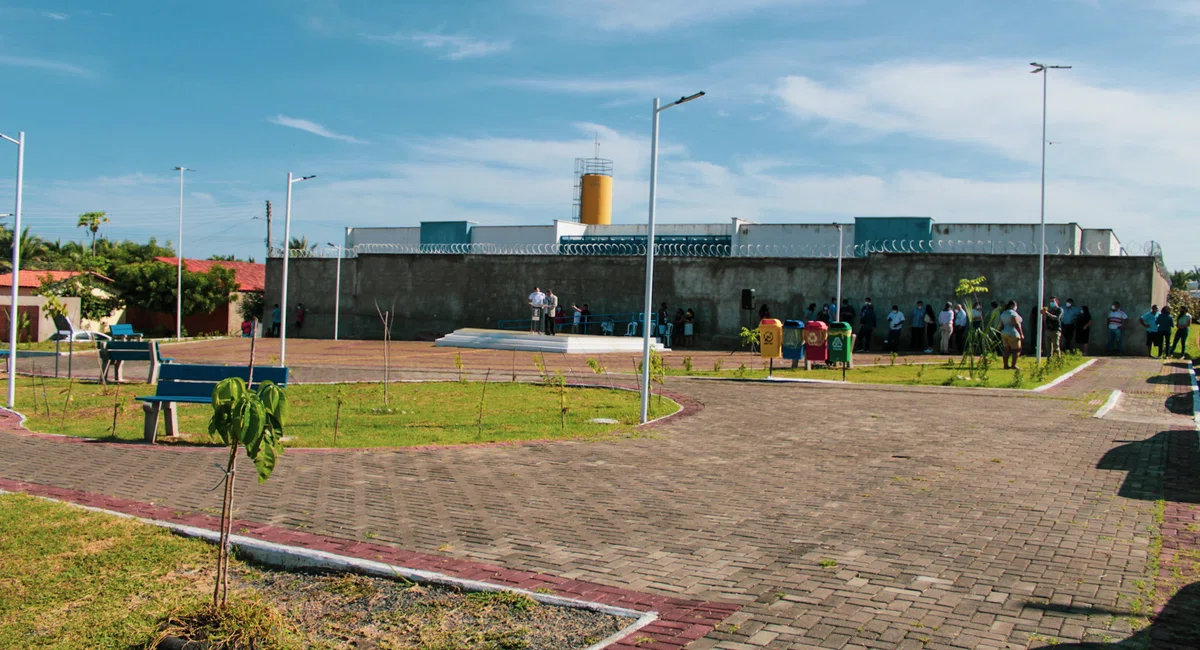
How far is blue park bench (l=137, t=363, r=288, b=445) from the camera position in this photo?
10781mm

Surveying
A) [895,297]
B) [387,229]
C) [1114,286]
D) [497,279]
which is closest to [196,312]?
[387,229]

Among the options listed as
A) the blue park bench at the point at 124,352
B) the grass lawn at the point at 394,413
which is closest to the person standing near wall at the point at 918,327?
the grass lawn at the point at 394,413

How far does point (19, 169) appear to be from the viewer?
14.4 metres

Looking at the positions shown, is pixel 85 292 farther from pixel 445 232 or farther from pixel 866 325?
pixel 866 325

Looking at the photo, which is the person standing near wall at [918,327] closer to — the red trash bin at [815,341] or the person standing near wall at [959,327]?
the person standing near wall at [959,327]

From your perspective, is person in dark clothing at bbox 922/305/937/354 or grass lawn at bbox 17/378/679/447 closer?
grass lawn at bbox 17/378/679/447

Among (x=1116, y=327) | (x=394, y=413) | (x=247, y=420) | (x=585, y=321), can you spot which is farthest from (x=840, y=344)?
(x=247, y=420)

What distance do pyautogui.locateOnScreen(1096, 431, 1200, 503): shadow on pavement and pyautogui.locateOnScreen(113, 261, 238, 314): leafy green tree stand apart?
43.0 m

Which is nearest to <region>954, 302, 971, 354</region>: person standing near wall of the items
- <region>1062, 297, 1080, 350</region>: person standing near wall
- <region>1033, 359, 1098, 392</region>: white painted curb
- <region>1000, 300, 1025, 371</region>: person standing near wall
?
<region>1062, 297, 1080, 350</region>: person standing near wall

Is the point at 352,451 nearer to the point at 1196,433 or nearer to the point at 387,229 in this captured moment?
the point at 1196,433

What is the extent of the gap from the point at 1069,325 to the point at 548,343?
15.8 metres

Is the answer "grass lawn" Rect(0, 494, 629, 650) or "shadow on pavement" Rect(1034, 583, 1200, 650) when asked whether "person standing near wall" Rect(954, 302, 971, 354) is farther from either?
"grass lawn" Rect(0, 494, 629, 650)

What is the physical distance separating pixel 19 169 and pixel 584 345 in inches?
732

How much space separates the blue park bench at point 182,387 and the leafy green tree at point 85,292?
35.0 ft
